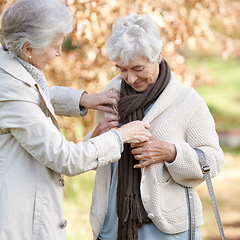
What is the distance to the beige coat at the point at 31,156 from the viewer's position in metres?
1.94

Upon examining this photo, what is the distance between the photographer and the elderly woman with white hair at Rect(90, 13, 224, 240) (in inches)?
87.0

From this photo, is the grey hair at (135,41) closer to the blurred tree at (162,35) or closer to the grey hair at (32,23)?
the grey hair at (32,23)

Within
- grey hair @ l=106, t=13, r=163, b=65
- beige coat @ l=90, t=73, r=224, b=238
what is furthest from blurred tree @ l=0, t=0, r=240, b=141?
beige coat @ l=90, t=73, r=224, b=238

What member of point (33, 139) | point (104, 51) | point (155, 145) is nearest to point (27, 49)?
point (33, 139)

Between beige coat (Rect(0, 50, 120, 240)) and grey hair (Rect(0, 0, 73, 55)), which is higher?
grey hair (Rect(0, 0, 73, 55))

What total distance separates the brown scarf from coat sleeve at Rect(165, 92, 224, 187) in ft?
0.64

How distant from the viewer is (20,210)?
6.62 feet

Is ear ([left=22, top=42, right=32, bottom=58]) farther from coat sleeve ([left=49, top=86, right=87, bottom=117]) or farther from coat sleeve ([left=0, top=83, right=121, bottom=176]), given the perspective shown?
coat sleeve ([left=49, top=86, right=87, bottom=117])

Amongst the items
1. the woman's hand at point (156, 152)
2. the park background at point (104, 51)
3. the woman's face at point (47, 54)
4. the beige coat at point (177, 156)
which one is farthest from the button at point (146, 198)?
the park background at point (104, 51)

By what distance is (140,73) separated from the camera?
2.26 metres

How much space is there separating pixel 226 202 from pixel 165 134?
5153 millimetres

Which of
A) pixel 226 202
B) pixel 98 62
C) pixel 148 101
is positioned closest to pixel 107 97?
pixel 148 101

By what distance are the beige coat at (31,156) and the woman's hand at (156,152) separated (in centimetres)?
20

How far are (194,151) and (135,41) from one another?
23.5 inches
